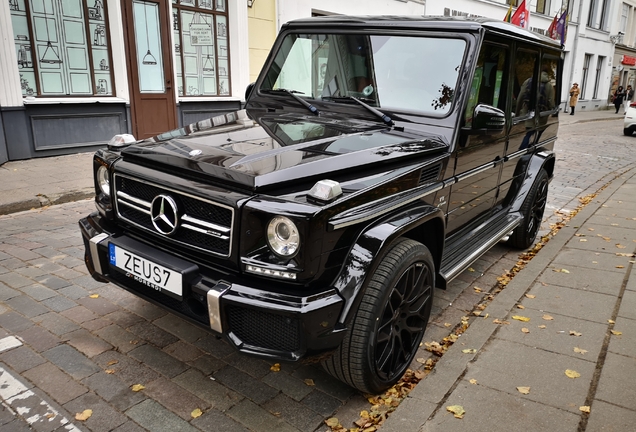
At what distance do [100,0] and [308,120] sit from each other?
7.80 metres

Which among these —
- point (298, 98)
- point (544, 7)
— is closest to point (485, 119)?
point (298, 98)

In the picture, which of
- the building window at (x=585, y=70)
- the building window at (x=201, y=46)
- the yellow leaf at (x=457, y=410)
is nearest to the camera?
the yellow leaf at (x=457, y=410)

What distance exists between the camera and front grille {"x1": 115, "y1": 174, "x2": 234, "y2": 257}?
230cm

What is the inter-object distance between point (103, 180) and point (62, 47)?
282 inches

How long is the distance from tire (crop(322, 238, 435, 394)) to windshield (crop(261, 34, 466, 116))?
113 centimetres

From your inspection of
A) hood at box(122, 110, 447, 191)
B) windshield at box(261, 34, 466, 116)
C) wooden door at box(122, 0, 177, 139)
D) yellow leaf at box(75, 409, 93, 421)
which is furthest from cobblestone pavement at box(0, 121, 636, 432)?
wooden door at box(122, 0, 177, 139)

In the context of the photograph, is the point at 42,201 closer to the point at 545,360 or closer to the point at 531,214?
the point at 531,214

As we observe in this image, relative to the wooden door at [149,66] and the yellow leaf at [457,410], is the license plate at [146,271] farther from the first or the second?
Answer: the wooden door at [149,66]

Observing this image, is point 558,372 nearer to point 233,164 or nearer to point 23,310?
point 233,164

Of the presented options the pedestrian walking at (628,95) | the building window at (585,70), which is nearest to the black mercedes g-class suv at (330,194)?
the building window at (585,70)

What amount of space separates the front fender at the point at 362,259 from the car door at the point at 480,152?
3.41ft

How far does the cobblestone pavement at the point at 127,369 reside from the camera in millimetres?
2482

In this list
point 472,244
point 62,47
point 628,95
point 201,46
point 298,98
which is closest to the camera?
point 298,98

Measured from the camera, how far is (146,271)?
2.52 m
